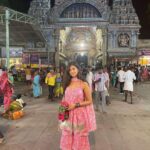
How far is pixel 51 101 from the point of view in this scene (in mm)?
17656

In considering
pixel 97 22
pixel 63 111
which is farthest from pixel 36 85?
pixel 97 22

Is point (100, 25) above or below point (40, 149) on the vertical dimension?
above

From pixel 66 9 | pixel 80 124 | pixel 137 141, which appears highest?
pixel 66 9

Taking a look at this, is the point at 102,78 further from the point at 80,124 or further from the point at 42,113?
the point at 80,124

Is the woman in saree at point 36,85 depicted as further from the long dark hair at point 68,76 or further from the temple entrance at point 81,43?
the temple entrance at point 81,43

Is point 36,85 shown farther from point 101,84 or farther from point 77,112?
point 77,112

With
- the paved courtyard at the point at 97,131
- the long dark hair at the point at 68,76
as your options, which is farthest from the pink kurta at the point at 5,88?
the long dark hair at the point at 68,76

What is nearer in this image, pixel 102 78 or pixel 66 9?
pixel 102 78

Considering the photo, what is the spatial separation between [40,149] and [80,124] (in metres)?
2.30

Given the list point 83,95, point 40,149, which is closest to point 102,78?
point 40,149

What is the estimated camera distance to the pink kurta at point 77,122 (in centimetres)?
579

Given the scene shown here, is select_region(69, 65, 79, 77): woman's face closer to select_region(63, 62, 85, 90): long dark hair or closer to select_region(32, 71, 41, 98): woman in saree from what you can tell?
select_region(63, 62, 85, 90): long dark hair

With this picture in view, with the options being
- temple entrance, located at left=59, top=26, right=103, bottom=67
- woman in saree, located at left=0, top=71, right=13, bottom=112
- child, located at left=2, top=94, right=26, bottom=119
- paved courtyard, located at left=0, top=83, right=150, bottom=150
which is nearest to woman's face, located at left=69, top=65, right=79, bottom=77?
paved courtyard, located at left=0, top=83, right=150, bottom=150

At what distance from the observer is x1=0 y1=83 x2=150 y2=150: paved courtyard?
26.9 ft
